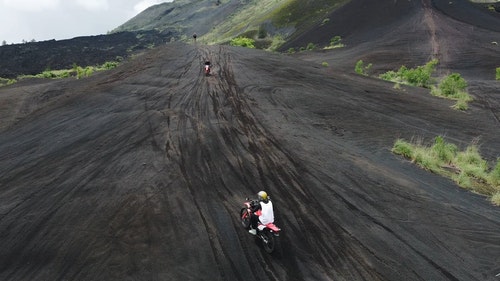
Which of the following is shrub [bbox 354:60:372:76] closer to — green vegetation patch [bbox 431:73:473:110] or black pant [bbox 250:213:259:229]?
green vegetation patch [bbox 431:73:473:110]

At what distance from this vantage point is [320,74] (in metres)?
36.7

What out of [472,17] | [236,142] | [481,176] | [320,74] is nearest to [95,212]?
[236,142]

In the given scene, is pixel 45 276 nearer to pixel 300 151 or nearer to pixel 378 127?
pixel 300 151

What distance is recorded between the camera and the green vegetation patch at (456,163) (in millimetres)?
18500

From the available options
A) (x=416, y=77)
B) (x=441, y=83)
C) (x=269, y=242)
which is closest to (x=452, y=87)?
(x=441, y=83)

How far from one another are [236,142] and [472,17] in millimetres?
62870

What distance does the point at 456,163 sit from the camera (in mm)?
20609

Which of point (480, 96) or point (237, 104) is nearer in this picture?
point (237, 104)

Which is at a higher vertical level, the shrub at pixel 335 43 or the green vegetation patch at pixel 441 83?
the shrub at pixel 335 43

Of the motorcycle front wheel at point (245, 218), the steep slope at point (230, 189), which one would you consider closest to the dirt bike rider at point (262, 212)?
the motorcycle front wheel at point (245, 218)

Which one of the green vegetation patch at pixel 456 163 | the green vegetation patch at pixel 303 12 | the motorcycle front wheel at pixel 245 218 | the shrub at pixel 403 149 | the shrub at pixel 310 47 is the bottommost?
the green vegetation patch at pixel 456 163

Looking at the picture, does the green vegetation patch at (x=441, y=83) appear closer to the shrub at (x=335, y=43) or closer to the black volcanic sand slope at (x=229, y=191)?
the black volcanic sand slope at (x=229, y=191)

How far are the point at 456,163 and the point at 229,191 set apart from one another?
42.0 ft

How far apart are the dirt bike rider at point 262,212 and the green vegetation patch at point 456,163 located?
35.3ft
